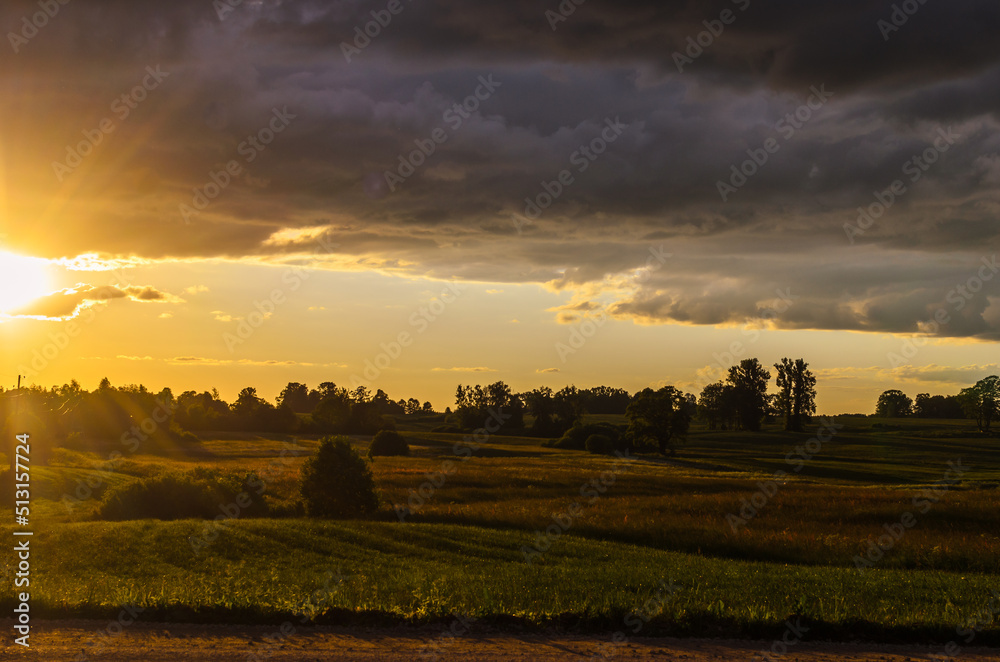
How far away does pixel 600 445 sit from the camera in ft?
340

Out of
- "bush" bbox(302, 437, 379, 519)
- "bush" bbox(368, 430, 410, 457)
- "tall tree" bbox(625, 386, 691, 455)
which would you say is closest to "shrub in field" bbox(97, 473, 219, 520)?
"bush" bbox(302, 437, 379, 519)

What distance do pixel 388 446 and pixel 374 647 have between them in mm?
78685

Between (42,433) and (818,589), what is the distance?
203 feet

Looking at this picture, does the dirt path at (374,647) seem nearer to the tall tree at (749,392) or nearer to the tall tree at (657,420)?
the tall tree at (657,420)

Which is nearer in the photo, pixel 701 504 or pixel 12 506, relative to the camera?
pixel 12 506

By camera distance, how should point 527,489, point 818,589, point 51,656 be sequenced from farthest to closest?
point 527,489 < point 818,589 < point 51,656

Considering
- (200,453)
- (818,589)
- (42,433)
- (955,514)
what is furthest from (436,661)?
(200,453)

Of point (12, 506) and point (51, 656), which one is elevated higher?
point (51, 656)

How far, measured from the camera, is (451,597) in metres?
12.5

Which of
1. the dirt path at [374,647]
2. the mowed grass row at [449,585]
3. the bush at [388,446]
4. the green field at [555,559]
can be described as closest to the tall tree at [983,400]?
the green field at [555,559]

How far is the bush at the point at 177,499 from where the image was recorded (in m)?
32.8

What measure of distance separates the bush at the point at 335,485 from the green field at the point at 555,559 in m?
1.29

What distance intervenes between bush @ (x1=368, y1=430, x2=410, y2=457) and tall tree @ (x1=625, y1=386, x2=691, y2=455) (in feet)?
105

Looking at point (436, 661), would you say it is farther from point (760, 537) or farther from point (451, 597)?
point (760, 537)
